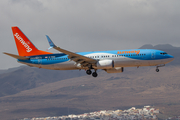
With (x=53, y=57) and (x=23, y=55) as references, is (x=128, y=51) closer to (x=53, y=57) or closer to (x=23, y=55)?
(x=53, y=57)

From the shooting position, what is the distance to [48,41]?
61125 mm

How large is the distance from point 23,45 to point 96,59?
20.1 metres

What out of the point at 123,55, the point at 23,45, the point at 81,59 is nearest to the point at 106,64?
the point at 123,55

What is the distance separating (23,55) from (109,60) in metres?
22.5

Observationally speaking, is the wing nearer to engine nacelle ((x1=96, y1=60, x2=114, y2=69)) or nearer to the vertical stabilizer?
engine nacelle ((x1=96, y1=60, x2=114, y2=69))

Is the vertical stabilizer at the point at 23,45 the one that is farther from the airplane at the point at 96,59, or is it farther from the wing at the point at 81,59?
the wing at the point at 81,59

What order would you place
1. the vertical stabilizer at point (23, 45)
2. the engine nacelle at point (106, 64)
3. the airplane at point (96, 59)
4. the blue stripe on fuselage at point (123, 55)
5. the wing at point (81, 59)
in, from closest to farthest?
the wing at point (81, 59), the engine nacelle at point (106, 64), the airplane at point (96, 59), the blue stripe on fuselage at point (123, 55), the vertical stabilizer at point (23, 45)

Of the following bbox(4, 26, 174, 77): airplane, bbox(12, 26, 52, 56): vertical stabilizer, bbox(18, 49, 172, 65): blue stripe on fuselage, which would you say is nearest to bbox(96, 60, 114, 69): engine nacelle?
bbox(4, 26, 174, 77): airplane

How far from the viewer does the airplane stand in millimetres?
66875

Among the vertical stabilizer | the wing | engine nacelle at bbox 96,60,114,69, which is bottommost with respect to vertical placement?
engine nacelle at bbox 96,60,114,69

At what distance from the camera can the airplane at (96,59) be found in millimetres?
66875

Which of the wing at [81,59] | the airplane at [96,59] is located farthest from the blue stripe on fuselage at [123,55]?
the wing at [81,59]

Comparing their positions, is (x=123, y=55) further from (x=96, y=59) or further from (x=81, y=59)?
(x=81, y=59)

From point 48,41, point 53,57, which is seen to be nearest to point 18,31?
point 53,57
